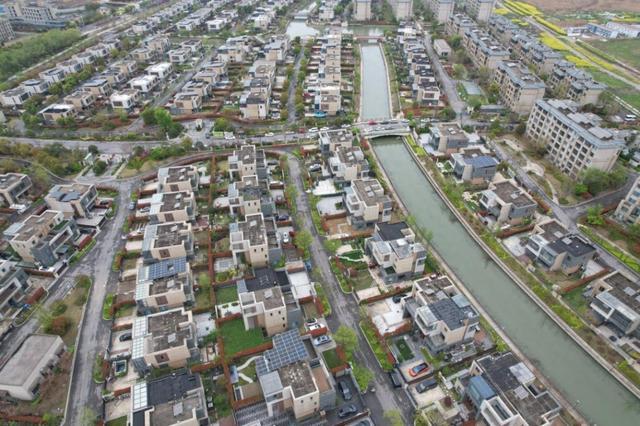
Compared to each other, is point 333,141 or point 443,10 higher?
point 443,10

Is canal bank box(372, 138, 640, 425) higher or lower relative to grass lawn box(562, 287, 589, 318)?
lower

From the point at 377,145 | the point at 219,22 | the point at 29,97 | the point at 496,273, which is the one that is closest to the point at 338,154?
the point at 377,145

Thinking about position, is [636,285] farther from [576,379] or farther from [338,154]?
[338,154]

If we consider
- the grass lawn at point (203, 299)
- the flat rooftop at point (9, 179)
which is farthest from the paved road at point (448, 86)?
the flat rooftop at point (9, 179)

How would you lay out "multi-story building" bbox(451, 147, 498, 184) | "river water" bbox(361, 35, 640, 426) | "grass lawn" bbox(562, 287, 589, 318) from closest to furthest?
"river water" bbox(361, 35, 640, 426) < "grass lawn" bbox(562, 287, 589, 318) < "multi-story building" bbox(451, 147, 498, 184)

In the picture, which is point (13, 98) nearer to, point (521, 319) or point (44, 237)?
point (44, 237)

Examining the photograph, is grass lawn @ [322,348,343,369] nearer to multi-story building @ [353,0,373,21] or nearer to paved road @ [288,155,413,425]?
paved road @ [288,155,413,425]

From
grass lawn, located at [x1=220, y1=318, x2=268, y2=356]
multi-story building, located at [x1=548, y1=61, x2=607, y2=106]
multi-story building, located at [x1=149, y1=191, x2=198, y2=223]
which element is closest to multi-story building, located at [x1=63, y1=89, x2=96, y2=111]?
multi-story building, located at [x1=149, y1=191, x2=198, y2=223]

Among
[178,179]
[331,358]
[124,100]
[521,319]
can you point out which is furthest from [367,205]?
[124,100]
